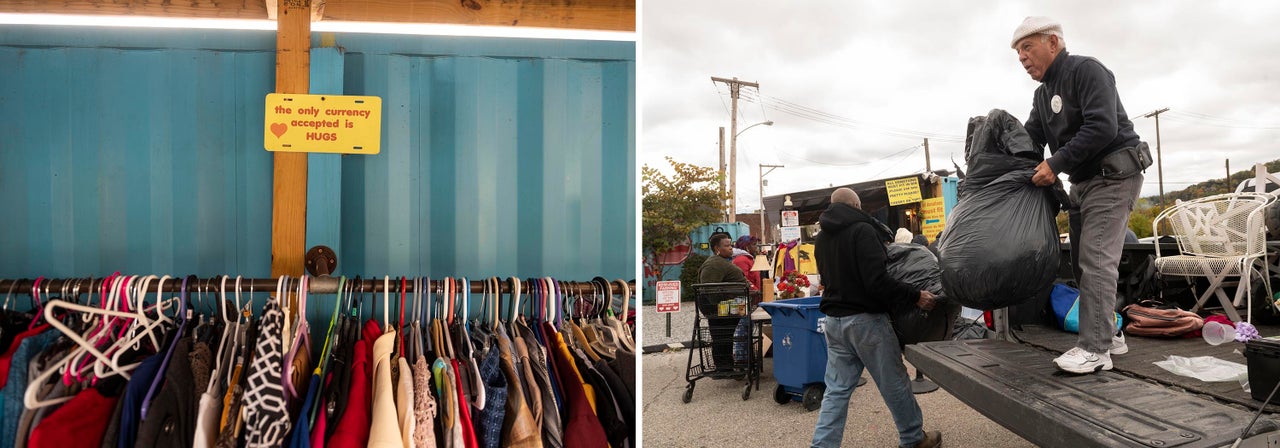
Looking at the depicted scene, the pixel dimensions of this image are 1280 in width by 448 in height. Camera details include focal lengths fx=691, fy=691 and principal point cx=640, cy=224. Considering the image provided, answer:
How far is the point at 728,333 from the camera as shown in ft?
17.6

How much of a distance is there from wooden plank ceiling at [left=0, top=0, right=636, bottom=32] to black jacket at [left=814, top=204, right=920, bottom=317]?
1.81m

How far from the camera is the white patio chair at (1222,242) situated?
463 cm

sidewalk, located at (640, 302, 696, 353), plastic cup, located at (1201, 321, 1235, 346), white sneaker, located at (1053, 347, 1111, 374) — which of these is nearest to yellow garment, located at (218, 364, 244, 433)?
white sneaker, located at (1053, 347, 1111, 374)

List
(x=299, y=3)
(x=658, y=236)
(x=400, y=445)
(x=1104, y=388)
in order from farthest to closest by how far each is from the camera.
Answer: (x=658, y=236)
(x=1104, y=388)
(x=299, y=3)
(x=400, y=445)

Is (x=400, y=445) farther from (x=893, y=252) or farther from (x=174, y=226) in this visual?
(x=893, y=252)

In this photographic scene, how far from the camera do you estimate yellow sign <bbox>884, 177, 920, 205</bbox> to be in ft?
29.2

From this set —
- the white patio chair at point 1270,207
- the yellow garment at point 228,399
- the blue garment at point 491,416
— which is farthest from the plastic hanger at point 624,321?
the white patio chair at point 1270,207

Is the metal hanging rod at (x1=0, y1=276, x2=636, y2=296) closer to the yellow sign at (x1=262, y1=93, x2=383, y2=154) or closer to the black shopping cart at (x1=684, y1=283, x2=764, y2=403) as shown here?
the yellow sign at (x1=262, y1=93, x2=383, y2=154)

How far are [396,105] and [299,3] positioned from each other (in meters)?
0.38

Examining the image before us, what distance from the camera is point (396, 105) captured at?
6.91ft

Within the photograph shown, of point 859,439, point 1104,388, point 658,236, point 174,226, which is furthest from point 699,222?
point 174,226

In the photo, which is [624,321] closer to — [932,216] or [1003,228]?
[1003,228]

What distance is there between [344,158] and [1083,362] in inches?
114

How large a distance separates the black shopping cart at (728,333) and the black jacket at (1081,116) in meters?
2.65
